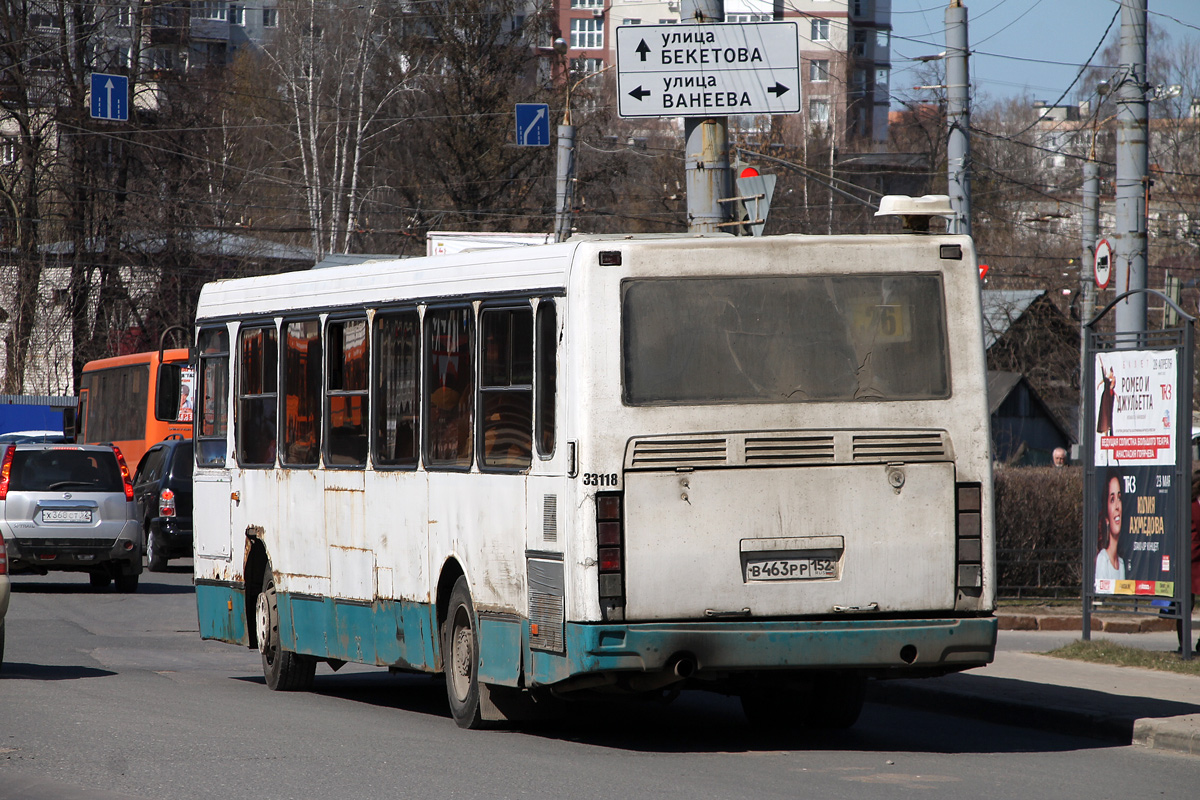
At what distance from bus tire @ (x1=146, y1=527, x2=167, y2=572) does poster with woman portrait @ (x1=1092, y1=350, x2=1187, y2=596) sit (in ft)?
56.2

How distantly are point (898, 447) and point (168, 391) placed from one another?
6.97 m

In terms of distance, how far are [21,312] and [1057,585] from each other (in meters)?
36.4

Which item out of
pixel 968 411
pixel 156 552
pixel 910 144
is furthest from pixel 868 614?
pixel 910 144

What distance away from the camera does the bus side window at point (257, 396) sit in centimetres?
1254

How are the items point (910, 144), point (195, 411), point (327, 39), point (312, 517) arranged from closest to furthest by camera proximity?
point (312, 517) → point (195, 411) → point (327, 39) → point (910, 144)

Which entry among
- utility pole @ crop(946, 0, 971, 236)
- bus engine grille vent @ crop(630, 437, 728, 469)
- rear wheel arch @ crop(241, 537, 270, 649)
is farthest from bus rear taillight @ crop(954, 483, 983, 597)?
utility pole @ crop(946, 0, 971, 236)

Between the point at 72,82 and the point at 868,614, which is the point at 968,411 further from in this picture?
the point at 72,82

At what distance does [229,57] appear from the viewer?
93.2m

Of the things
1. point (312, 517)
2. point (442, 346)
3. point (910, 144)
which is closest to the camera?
point (442, 346)

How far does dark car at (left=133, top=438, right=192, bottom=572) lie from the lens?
1057 inches

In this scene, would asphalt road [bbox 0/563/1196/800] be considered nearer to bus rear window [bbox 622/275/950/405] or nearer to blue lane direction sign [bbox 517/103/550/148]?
bus rear window [bbox 622/275/950/405]

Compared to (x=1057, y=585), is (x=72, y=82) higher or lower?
higher

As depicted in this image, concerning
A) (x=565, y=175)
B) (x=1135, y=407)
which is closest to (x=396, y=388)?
(x=1135, y=407)

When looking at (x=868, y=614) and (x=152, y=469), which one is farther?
(x=152, y=469)
